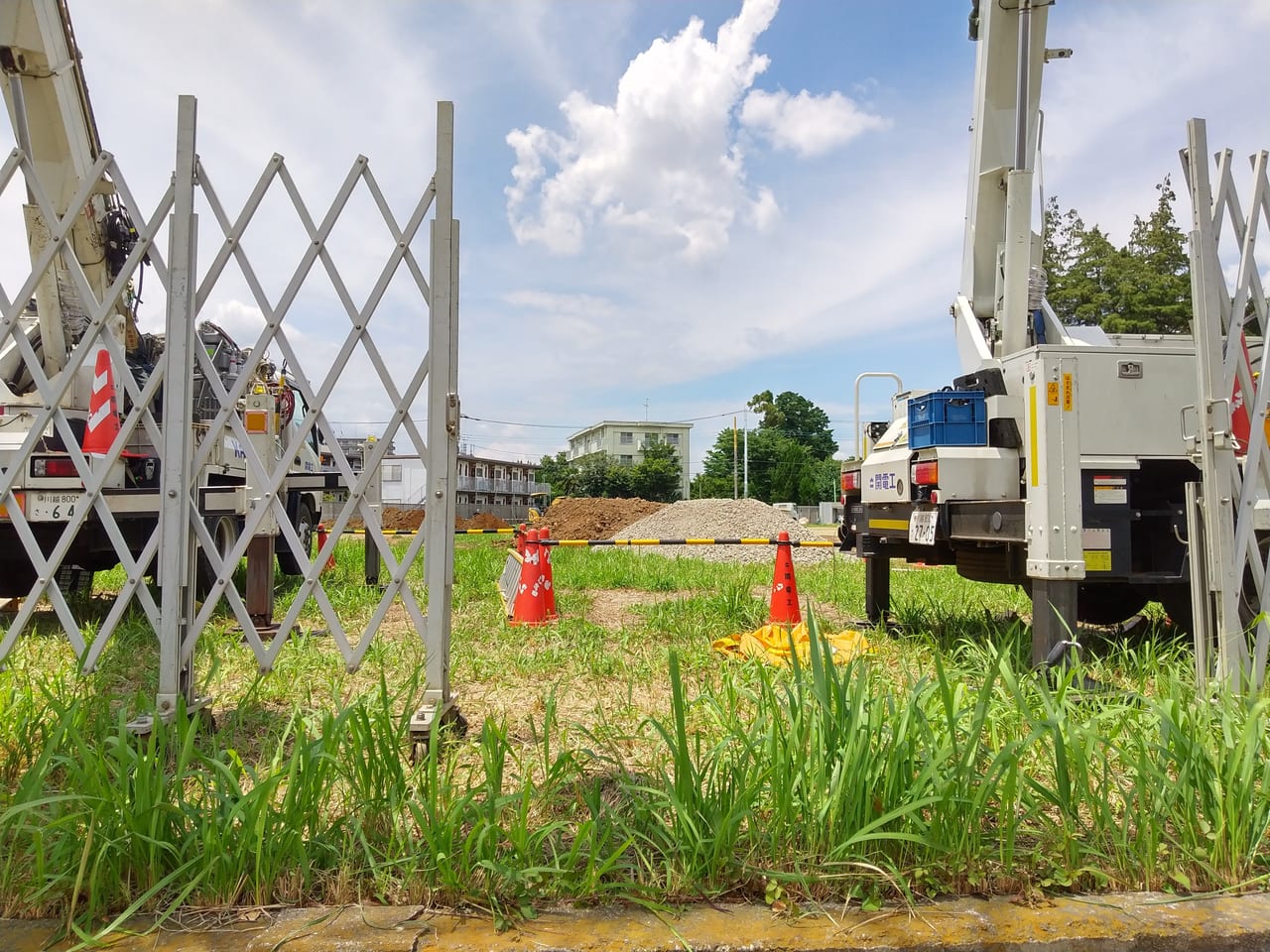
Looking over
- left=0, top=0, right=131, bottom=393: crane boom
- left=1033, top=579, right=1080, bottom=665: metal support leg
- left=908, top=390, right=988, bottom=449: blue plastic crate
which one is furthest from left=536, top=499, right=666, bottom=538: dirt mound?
left=1033, top=579, right=1080, bottom=665: metal support leg

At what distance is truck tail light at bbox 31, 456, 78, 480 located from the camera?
4.96 m

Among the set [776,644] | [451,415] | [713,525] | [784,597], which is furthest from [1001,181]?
[713,525]

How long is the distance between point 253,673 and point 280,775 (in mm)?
2545

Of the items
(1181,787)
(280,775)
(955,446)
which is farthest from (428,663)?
(955,446)

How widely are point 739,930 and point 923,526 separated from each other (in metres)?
3.07

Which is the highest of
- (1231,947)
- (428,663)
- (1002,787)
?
(428,663)

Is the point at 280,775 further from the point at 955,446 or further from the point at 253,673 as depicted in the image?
the point at 955,446

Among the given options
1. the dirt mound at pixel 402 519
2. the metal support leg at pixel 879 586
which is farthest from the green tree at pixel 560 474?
the metal support leg at pixel 879 586

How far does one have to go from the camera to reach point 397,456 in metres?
3.33

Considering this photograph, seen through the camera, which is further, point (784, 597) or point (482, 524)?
point (482, 524)

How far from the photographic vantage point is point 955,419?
167 inches

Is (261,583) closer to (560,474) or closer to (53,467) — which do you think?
(53,467)

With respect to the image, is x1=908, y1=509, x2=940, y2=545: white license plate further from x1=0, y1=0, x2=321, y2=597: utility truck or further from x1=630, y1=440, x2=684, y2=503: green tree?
x1=630, y1=440, x2=684, y2=503: green tree

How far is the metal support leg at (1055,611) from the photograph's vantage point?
3.44 m
